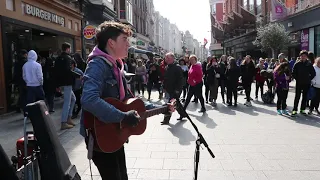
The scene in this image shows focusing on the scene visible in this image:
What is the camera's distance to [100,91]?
2404 millimetres

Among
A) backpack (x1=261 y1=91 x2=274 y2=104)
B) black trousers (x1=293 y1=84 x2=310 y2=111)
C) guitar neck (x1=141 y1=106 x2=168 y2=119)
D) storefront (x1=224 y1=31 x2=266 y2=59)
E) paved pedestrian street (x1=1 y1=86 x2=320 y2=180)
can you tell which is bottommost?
paved pedestrian street (x1=1 y1=86 x2=320 y2=180)

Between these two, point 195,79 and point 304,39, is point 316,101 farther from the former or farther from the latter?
point 304,39

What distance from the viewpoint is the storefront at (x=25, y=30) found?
9.37 metres

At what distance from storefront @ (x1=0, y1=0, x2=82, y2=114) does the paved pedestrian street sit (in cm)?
352

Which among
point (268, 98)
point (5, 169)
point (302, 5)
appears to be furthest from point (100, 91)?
point (302, 5)

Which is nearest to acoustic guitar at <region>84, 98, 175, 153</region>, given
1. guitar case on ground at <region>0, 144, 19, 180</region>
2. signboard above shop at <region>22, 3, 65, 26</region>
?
guitar case on ground at <region>0, 144, 19, 180</region>

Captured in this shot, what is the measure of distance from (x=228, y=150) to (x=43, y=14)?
9622 millimetres

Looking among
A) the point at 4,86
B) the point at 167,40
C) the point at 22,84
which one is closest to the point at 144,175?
the point at 22,84

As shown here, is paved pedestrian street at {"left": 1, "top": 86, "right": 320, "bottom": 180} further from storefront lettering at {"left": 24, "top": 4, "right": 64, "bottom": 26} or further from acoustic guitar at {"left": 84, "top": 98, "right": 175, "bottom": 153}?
storefront lettering at {"left": 24, "top": 4, "right": 64, "bottom": 26}

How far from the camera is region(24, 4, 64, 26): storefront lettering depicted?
1099 cm

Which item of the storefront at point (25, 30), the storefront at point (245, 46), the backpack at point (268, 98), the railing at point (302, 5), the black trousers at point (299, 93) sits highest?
the railing at point (302, 5)

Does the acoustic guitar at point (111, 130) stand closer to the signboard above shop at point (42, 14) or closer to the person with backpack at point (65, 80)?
the person with backpack at point (65, 80)

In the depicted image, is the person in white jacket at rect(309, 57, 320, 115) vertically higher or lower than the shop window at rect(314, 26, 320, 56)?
lower

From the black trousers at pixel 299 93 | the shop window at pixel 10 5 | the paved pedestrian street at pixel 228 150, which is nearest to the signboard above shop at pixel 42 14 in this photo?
the shop window at pixel 10 5
